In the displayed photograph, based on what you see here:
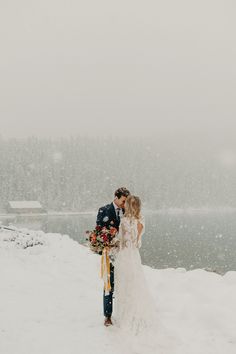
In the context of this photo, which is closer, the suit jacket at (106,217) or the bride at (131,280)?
the bride at (131,280)

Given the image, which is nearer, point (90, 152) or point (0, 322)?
point (0, 322)

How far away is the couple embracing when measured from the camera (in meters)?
Result: 7.61

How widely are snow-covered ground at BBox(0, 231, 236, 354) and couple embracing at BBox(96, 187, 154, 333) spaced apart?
0.90ft

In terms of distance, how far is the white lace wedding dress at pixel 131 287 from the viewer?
24.8 ft

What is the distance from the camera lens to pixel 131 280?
782 cm

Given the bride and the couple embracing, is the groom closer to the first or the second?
the couple embracing

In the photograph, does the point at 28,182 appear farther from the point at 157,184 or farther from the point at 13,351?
the point at 13,351

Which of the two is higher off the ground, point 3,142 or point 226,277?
point 3,142

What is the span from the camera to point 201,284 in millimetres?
11594

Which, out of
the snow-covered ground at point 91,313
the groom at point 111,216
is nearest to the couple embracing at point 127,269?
the groom at point 111,216

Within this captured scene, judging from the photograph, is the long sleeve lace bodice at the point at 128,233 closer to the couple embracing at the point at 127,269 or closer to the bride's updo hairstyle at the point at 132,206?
the couple embracing at the point at 127,269

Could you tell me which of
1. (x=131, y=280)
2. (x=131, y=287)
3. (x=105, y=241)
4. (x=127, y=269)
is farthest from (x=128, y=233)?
(x=131, y=287)

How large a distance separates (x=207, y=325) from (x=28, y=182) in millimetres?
134181

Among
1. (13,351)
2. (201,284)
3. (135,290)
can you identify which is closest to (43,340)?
(13,351)
